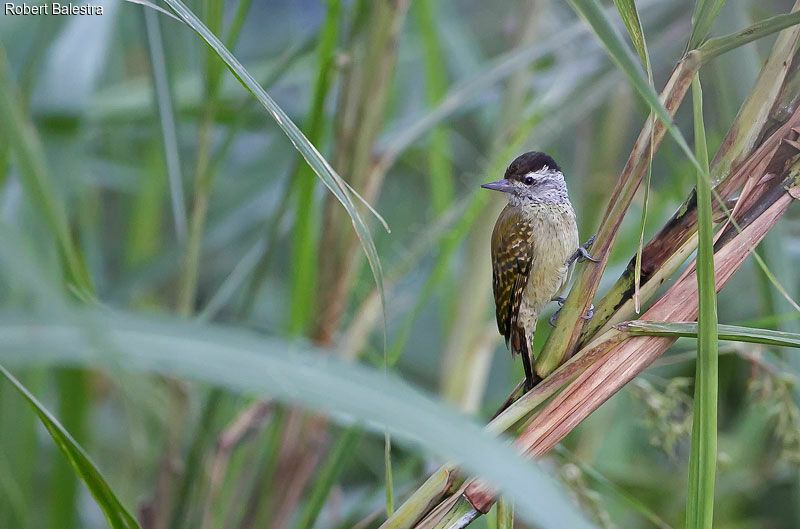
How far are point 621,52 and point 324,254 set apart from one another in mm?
877

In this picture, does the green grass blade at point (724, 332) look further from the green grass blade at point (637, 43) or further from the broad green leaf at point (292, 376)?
the broad green leaf at point (292, 376)

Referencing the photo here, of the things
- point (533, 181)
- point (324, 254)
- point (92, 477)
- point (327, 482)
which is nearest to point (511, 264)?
point (533, 181)

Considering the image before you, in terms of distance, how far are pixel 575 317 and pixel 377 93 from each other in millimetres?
670

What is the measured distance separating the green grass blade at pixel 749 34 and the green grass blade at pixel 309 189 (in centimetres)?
51

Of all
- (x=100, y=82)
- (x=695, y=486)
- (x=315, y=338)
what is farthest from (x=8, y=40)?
(x=695, y=486)

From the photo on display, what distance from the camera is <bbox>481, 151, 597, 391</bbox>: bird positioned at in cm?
107

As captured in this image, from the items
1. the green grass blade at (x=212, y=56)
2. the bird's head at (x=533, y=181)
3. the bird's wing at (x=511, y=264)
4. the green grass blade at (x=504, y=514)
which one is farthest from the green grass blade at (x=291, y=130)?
the bird's wing at (x=511, y=264)

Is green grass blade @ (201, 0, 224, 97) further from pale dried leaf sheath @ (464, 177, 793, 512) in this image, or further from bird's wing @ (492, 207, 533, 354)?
pale dried leaf sheath @ (464, 177, 793, 512)

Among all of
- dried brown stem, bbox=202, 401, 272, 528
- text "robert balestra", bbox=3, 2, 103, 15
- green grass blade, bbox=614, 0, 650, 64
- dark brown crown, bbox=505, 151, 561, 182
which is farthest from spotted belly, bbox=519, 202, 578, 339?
text "robert balestra", bbox=3, 2, 103, 15

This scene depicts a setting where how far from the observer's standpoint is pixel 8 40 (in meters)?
1.43

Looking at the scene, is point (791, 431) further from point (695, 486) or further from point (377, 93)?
point (377, 93)

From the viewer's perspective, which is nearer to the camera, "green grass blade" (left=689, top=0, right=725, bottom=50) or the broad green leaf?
the broad green leaf

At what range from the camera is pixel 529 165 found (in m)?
1.04

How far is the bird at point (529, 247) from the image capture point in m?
1.07
